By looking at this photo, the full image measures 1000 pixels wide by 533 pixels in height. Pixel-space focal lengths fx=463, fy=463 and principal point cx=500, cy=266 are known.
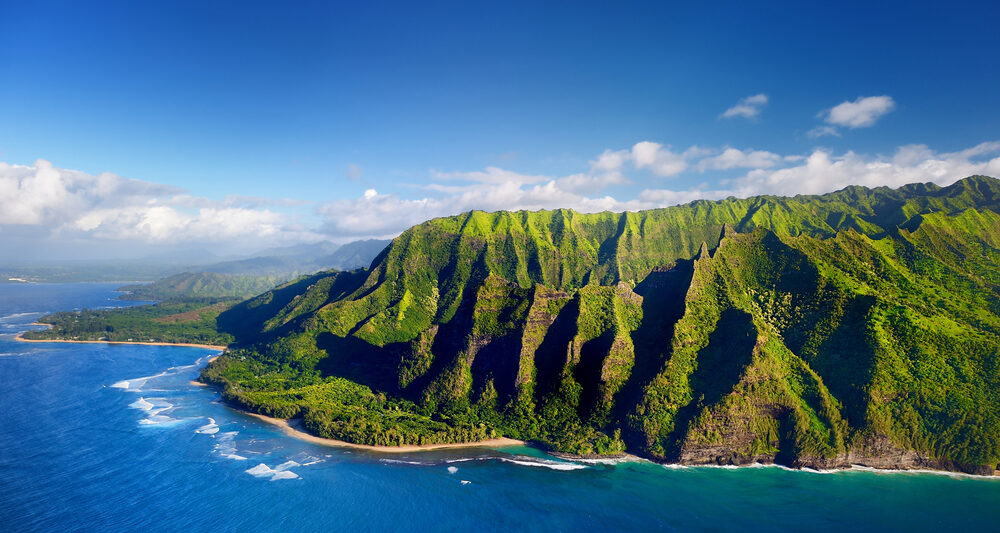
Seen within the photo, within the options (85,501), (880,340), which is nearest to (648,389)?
(880,340)

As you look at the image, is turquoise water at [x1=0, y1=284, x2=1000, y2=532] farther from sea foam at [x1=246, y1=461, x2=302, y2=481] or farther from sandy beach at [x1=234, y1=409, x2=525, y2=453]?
sandy beach at [x1=234, y1=409, x2=525, y2=453]

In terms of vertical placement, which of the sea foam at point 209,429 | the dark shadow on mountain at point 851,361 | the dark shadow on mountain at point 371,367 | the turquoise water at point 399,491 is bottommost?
the turquoise water at point 399,491

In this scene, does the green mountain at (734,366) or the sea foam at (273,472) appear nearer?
the green mountain at (734,366)

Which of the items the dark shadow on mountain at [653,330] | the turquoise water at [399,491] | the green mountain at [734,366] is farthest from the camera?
the dark shadow on mountain at [653,330]

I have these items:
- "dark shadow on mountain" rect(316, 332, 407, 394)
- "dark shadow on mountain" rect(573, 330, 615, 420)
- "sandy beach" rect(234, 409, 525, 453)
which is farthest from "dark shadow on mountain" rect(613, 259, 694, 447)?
"dark shadow on mountain" rect(316, 332, 407, 394)

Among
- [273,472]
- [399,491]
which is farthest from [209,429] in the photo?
[399,491]

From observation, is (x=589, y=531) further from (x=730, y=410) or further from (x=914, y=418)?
(x=914, y=418)

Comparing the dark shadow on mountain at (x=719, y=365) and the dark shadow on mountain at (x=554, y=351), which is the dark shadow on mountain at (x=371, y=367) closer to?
the dark shadow on mountain at (x=554, y=351)

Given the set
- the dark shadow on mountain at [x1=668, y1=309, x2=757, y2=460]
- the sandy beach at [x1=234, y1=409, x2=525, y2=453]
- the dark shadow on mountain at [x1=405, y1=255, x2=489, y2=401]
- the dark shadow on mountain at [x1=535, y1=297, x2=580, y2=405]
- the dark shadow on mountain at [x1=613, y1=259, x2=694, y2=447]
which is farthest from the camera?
the dark shadow on mountain at [x1=405, y1=255, x2=489, y2=401]

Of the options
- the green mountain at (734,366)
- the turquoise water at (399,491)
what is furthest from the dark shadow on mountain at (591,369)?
the turquoise water at (399,491)
